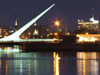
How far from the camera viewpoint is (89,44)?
195ft

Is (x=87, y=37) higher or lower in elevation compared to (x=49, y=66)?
higher

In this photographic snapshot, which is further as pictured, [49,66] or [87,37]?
[87,37]

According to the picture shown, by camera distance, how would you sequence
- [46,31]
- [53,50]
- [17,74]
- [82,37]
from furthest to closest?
[46,31], [82,37], [53,50], [17,74]

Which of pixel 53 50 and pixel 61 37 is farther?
pixel 61 37

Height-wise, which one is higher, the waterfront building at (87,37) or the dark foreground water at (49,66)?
the waterfront building at (87,37)

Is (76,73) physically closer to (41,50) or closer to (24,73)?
(24,73)

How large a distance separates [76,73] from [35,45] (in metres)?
36.8

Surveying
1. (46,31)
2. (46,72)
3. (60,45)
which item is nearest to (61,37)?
(60,45)

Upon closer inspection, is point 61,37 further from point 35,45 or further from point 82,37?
point 82,37

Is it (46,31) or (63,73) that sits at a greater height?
(46,31)

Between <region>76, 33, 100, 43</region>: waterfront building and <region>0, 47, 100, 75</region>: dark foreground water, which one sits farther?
<region>76, 33, 100, 43</region>: waterfront building

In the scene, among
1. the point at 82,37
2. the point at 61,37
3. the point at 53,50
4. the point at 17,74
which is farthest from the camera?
the point at 82,37

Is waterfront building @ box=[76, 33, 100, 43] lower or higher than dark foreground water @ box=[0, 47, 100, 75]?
higher

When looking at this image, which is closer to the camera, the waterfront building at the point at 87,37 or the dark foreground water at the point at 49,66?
the dark foreground water at the point at 49,66
